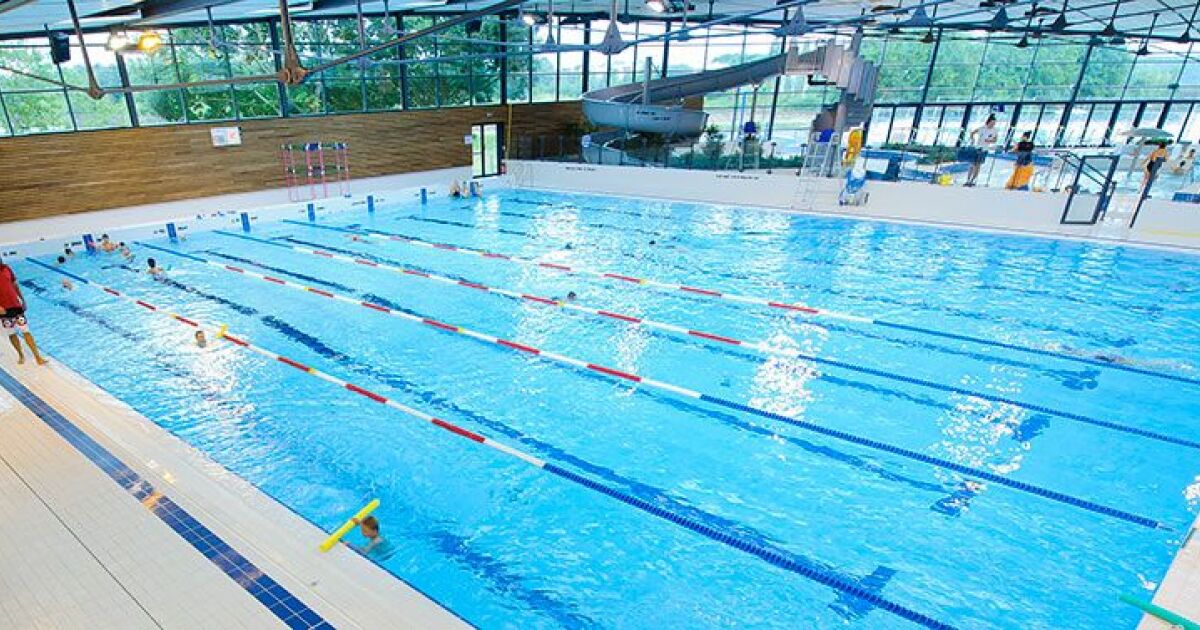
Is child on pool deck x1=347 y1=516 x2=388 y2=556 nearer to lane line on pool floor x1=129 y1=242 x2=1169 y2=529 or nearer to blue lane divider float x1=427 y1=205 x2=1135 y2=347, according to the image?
lane line on pool floor x1=129 y1=242 x2=1169 y2=529

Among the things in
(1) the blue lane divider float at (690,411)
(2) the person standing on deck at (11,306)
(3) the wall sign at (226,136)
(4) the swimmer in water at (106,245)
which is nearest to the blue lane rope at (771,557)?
(1) the blue lane divider float at (690,411)

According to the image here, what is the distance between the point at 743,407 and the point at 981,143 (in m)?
13.0

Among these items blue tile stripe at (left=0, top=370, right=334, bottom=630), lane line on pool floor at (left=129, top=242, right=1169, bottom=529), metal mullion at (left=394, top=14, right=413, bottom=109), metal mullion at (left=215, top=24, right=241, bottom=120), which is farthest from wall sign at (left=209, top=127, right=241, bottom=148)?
blue tile stripe at (left=0, top=370, right=334, bottom=630)

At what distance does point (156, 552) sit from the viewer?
3516 millimetres

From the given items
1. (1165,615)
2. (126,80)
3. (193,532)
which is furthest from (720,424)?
(126,80)

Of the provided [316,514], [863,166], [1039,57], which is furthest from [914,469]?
[1039,57]

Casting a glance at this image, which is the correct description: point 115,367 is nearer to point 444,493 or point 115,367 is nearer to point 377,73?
point 444,493

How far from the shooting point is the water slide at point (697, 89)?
1398 cm

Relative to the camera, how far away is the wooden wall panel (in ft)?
38.0

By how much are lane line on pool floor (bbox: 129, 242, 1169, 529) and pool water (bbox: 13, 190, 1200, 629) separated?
0.03 metres

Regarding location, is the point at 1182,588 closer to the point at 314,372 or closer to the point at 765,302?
the point at 765,302

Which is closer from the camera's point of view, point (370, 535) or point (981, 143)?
point (370, 535)

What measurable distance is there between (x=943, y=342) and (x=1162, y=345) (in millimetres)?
2582

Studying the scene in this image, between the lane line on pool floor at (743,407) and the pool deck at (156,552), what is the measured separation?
337 centimetres
